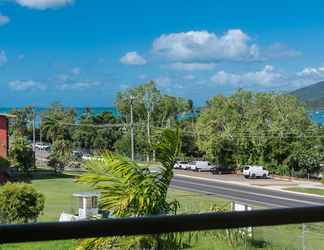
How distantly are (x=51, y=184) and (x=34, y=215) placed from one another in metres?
20.2

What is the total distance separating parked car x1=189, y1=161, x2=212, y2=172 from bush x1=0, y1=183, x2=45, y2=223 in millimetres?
28190

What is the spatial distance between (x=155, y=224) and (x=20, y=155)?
119 feet

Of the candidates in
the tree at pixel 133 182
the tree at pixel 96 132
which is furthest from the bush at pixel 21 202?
the tree at pixel 96 132

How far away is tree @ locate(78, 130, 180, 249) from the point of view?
436cm

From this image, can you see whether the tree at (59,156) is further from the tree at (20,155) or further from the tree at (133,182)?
the tree at (133,182)

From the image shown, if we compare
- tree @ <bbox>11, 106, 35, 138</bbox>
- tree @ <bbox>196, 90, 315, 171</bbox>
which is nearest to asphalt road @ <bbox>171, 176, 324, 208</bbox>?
tree @ <bbox>196, 90, 315, 171</bbox>

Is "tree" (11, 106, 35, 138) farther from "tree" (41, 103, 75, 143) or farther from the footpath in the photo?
the footpath

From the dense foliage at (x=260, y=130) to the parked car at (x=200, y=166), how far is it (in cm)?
319

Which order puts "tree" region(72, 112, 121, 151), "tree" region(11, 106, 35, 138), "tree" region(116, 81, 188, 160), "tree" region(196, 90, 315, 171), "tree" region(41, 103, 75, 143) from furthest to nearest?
"tree" region(41, 103, 75, 143)
"tree" region(11, 106, 35, 138)
"tree" region(72, 112, 121, 151)
"tree" region(116, 81, 188, 160)
"tree" region(196, 90, 315, 171)

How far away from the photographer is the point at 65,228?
127 centimetres

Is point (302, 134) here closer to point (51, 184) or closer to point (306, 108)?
point (306, 108)

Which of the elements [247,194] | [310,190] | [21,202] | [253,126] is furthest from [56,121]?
[21,202]

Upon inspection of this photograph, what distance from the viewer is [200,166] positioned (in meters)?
44.8

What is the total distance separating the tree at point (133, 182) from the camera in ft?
14.3
